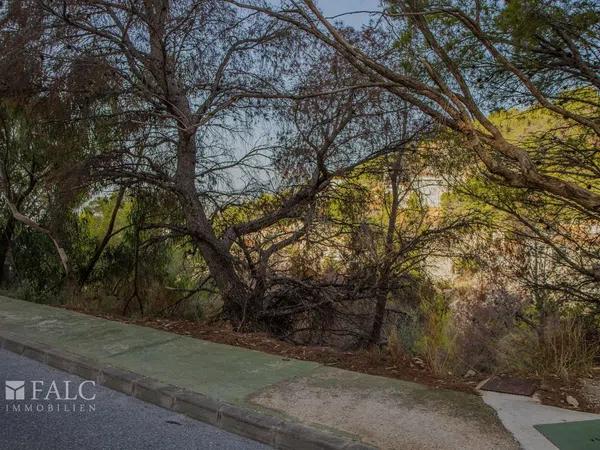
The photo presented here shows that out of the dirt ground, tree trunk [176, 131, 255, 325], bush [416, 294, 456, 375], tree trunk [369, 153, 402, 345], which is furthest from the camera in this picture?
tree trunk [176, 131, 255, 325]

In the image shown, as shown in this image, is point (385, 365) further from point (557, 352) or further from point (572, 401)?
point (572, 401)

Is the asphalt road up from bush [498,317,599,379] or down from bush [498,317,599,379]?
down

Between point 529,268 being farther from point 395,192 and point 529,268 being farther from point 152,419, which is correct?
point 152,419

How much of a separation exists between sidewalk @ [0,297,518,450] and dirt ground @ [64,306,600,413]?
0.27m

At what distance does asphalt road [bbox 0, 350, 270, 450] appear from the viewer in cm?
404

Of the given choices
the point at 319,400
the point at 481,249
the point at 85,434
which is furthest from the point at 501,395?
the point at 481,249

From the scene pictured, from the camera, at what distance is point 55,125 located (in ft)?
32.4

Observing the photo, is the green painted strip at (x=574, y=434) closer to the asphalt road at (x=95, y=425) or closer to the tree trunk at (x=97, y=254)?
the asphalt road at (x=95, y=425)

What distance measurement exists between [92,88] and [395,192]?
5.43 meters

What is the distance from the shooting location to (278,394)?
484 centimetres

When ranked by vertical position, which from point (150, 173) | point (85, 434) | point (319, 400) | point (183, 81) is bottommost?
point (85, 434)

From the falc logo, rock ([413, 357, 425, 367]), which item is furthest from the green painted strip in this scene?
the falc logo

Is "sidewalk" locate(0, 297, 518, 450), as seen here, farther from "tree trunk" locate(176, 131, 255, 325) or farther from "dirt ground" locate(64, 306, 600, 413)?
"tree trunk" locate(176, 131, 255, 325)

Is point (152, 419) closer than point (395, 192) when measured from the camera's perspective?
Yes
